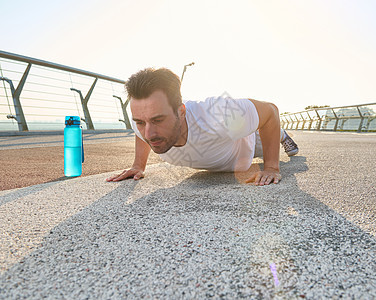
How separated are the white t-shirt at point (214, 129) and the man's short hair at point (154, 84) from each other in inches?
6.1

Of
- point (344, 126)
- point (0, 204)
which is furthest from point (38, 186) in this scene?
point (344, 126)

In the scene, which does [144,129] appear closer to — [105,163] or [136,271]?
[136,271]

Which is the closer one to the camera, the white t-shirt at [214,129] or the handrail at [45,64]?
the white t-shirt at [214,129]

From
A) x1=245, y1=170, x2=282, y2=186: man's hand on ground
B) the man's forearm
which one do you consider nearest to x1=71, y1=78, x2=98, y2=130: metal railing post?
the man's forearm

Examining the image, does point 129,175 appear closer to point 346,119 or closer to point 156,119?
point 156,119

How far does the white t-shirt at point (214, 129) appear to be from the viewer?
159 cm

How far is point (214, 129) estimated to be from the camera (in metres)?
1.62

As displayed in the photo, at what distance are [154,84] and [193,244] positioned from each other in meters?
1.03

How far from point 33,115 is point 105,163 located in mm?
3926

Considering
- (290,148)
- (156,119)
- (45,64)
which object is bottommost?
(290,148)

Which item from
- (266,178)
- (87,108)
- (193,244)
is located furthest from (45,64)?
(193,244)

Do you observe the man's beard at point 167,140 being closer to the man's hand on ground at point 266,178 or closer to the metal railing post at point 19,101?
the man's hand on ground at point 266,178

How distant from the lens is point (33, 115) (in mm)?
5508

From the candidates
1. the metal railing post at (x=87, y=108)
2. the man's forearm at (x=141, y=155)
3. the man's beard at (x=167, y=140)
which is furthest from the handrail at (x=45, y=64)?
the man's beard at (x=167, y=140)
